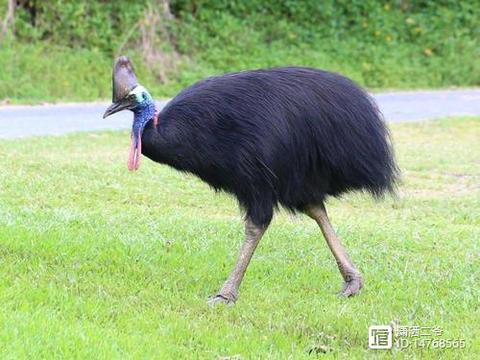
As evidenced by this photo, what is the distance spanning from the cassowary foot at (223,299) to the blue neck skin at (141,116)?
929 millimetres

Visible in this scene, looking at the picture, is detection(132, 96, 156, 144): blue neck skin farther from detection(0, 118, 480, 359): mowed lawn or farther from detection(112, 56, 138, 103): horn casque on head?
Answer: detection(0, 118, 480, 359): mowed lawn

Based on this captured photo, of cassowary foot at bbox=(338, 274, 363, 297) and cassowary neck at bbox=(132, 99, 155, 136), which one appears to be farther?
cassowary foot at bbox=(338, 274, 363, 297)

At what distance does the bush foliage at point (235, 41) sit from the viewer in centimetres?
1691

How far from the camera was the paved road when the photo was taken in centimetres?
1309

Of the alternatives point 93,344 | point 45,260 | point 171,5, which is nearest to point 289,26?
point 171,5

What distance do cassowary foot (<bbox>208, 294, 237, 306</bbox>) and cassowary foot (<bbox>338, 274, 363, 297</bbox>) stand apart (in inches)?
25.6

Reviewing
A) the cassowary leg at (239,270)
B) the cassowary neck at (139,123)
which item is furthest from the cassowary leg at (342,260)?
the cassowary neck at (139,123)

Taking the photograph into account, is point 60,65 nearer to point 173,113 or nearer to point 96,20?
point 96,20

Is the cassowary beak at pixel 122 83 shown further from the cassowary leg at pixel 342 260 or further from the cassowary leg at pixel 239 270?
the cassowary leg at pixel 342 260

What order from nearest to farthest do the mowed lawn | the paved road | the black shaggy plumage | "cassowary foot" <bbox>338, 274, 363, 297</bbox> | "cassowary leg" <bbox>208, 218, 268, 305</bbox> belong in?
the mowed lawn < the black shaggy plumage < "cassowary leg" <bbox>208, 218, 268, 305</bbox> < "cassowary foot" <bbox>338, 274, 363, 297</bbox> < the paved road

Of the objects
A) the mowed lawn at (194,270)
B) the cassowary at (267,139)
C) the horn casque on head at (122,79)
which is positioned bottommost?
the mowed lawn at (194,270)

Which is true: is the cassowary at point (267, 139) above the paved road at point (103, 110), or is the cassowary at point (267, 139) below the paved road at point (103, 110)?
above

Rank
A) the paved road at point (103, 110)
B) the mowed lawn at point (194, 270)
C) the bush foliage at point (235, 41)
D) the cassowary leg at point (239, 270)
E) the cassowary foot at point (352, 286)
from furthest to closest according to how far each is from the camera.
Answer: the bush foliage at point (235, 41), the paved road at point (103, 110), the cassowary foot at point (352, 286), the cassowary leg at point (239, 270), the mowed lawn at point (194, 270)

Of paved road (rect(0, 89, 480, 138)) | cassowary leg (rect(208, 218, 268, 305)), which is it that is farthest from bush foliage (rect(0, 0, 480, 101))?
cassowary leg (rect(208, 218, 268, 305))
